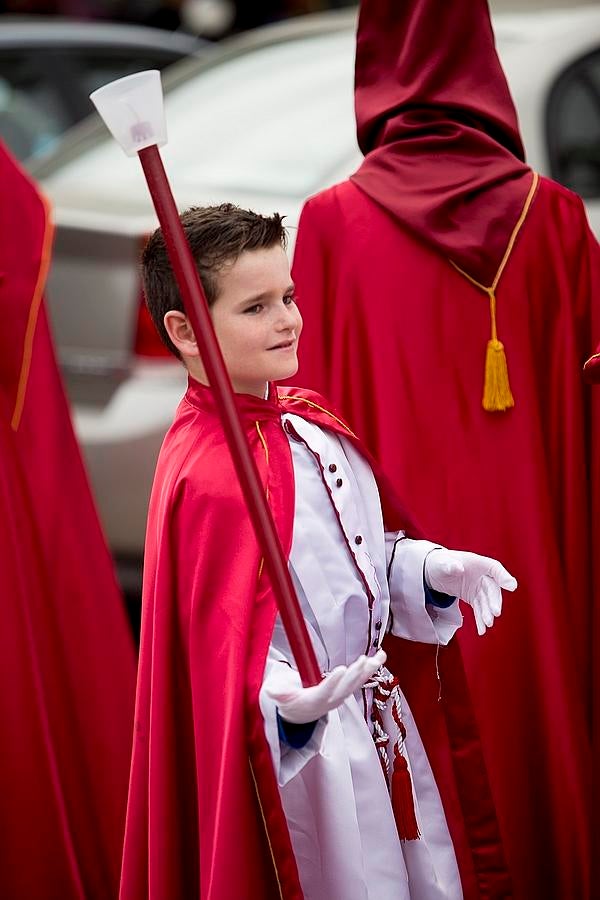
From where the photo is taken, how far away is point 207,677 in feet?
7.55

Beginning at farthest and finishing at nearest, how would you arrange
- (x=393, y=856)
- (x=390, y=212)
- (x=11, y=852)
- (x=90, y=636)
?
1. (x=90, y=636)
2. (x=11, y=852)
3. (x=390, y=212)
4. (x=393, y=856)

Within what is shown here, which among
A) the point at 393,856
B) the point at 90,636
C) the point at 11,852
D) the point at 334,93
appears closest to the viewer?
the point at 393,856

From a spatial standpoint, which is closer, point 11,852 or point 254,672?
point 254,672

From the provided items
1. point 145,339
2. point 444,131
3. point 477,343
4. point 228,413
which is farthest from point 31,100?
point 228,413

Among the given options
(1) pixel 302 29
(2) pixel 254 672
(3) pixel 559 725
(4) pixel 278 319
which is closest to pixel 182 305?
(4) pixel 278 319

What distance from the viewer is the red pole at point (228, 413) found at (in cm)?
209

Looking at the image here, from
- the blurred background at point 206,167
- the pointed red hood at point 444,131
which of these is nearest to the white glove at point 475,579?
the pointed red hood at point 444,131

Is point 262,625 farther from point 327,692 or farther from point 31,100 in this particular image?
point 31,100

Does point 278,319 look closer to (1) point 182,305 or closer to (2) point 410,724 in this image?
(1) point 182,305

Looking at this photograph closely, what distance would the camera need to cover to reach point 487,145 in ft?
9.13

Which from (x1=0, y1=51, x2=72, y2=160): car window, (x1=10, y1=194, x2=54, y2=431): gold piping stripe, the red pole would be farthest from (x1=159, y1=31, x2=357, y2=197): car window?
the red pole

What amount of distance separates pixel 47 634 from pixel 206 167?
203cm

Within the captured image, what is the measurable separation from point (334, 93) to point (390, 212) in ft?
6.99

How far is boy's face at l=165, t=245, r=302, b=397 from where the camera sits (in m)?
2.31
